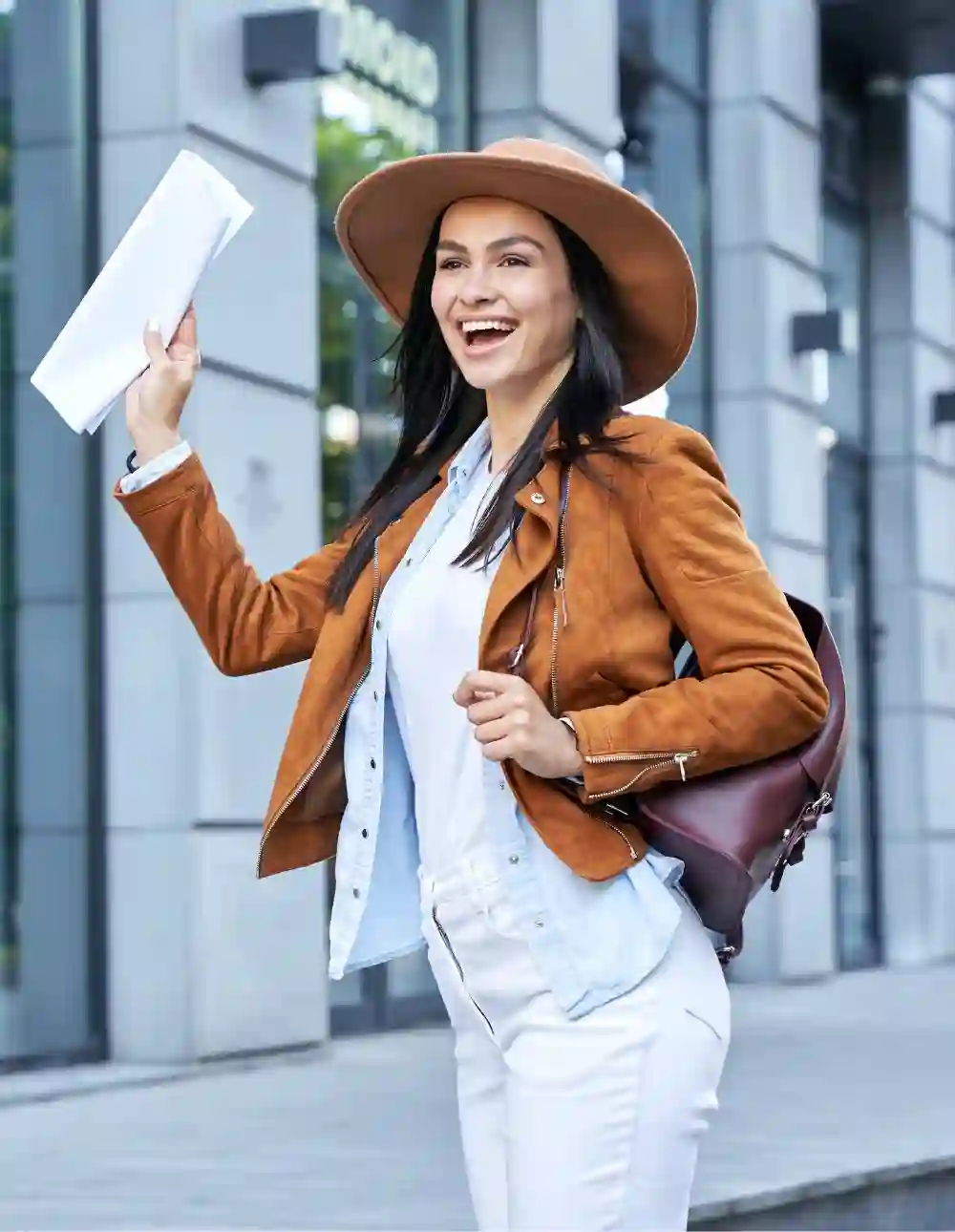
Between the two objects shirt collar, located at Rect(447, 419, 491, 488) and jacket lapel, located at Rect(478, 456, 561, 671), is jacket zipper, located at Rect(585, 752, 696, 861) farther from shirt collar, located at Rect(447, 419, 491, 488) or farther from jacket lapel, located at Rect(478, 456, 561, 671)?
shirt collar, located at Rect(447, 419, 491, 488)

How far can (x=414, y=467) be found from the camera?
9.77ft

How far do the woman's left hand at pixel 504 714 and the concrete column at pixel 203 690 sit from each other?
5.80m

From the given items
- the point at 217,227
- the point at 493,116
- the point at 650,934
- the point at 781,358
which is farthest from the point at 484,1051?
the point at 781,358

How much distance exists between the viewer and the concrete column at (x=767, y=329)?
43.3 ft

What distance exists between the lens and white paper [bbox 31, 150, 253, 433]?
277cm

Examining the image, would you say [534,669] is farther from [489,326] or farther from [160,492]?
[160,492]

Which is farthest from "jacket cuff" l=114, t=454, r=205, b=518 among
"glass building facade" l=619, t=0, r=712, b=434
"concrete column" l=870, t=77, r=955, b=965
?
"concrete column" l=870, t=77, r=955, b=965

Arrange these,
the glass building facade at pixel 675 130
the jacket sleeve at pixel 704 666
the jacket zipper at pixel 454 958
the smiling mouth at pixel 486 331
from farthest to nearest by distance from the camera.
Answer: the glass building facade at pixel 675 130, the smiling mouth at pixel 486 331, the jacket zipper at pixel 454 958, the jacket sleeve at pixel 704 666

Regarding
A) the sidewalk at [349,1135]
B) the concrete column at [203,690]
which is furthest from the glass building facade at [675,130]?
the sidewalk at [349,1135]

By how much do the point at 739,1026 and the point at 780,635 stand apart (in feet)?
26.2

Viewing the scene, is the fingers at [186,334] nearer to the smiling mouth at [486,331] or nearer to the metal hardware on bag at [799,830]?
the smiling mouth at [486,331]

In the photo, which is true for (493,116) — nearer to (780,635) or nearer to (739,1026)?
(739,1026)

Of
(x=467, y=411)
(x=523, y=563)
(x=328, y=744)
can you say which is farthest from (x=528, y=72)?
(x=523, y=563)

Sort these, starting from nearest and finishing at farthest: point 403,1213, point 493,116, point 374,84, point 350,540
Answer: point 350,540 < point 403,1213 < point 374,84 < point 493,116
